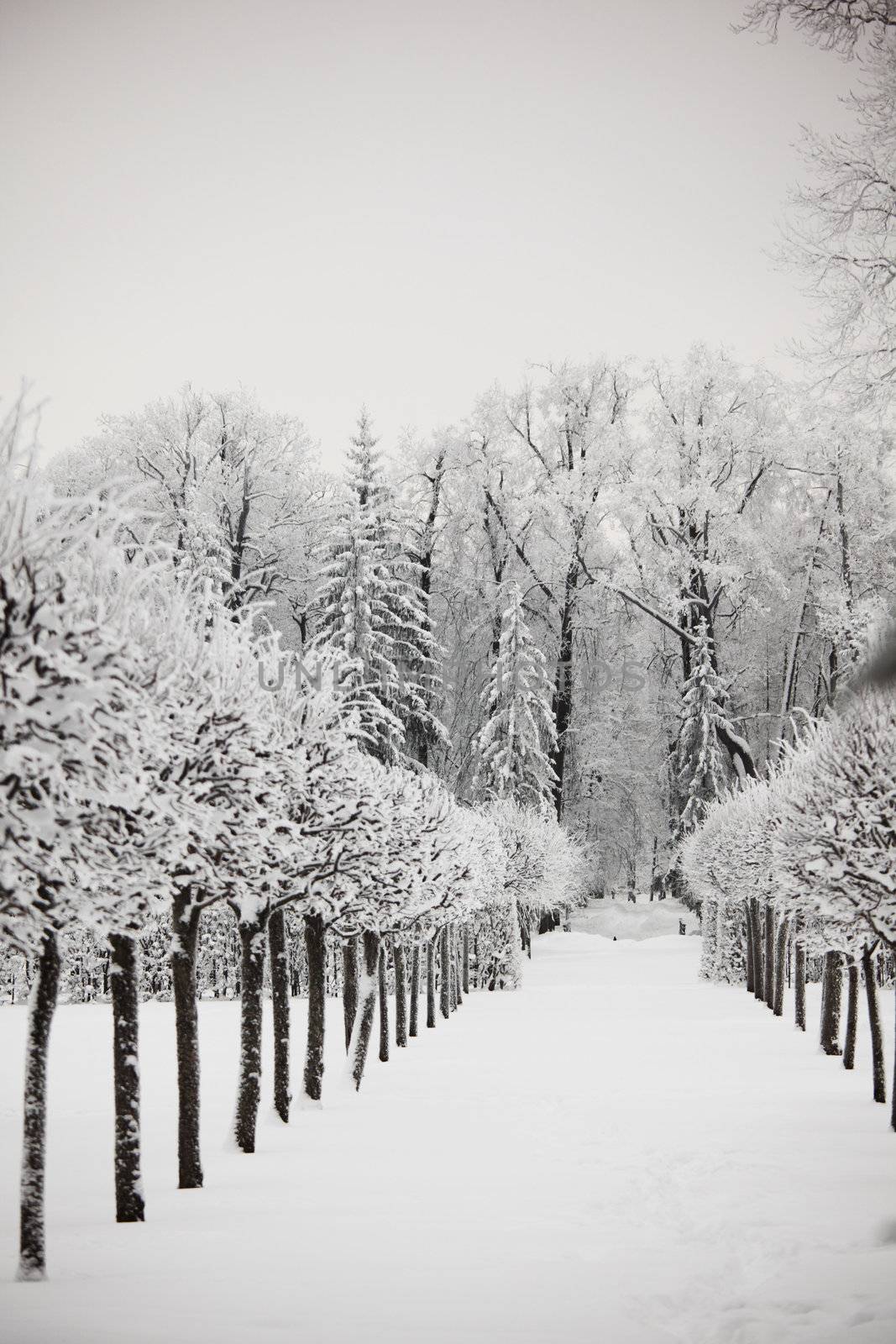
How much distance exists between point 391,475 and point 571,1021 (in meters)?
28.9

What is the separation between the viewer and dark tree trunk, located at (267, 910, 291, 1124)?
541 inches

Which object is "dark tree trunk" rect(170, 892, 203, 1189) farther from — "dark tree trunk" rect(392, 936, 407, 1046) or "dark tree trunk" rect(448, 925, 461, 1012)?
"dark tree trunk" rect(448, 925, 461, 1012)

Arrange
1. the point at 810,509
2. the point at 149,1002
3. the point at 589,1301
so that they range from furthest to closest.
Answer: the point at 810,509
the point at 149,1002
the point at 589,1301

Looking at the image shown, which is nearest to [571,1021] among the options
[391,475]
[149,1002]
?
[149,1002]

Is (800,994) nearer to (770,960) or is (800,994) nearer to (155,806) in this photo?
(770,960)

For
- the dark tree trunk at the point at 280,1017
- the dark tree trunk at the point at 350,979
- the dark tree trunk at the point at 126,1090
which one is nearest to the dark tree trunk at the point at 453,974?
the dark tree trunk at the point at 350,979

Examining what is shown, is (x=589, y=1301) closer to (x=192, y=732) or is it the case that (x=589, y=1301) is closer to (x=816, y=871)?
(x=192, y=732)

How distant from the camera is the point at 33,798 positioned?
233 inches

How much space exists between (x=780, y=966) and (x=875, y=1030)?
12.4 meters

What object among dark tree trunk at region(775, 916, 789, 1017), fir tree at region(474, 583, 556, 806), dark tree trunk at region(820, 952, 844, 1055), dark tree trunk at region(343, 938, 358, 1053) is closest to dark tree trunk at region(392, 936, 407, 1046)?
dark tree trunk at region(343, 938, 358, 1053)

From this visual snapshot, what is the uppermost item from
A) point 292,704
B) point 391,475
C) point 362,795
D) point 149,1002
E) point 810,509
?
point 391,475

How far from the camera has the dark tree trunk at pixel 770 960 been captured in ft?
93.8

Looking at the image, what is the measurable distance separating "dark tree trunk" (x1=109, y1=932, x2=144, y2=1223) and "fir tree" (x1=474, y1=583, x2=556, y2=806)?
33990mm

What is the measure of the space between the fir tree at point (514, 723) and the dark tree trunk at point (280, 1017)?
93.9ft
